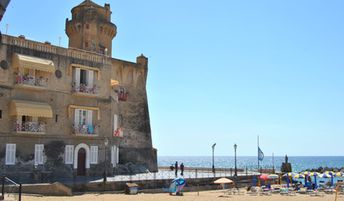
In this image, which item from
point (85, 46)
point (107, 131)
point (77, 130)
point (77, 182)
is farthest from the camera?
point (85, 46)

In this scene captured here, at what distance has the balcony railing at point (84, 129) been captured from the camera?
3151 centimetres

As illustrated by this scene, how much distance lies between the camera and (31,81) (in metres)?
29.3

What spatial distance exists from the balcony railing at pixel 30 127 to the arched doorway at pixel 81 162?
13.0ft

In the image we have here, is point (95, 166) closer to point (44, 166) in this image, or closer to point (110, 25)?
point (44, 166)

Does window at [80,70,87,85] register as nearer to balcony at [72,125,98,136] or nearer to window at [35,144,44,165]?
balcony at [72,125,98,136]

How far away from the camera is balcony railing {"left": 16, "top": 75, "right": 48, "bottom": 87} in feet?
94.3

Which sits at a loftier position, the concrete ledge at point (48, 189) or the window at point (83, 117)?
the window at point (83, 117)

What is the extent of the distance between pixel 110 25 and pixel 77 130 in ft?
55.0

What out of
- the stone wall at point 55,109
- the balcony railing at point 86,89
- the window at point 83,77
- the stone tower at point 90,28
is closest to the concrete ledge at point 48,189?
the stone wall at point 55,109

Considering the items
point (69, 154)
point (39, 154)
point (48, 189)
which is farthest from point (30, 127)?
point (48, 189)

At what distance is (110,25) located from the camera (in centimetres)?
4466

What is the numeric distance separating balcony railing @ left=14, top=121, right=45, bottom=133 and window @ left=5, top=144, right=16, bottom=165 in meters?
1.22

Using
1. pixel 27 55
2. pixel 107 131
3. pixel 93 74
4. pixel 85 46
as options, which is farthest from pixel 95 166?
pixel 85 46

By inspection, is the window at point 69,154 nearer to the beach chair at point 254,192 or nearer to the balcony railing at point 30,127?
the balcony railing at point 30,127
